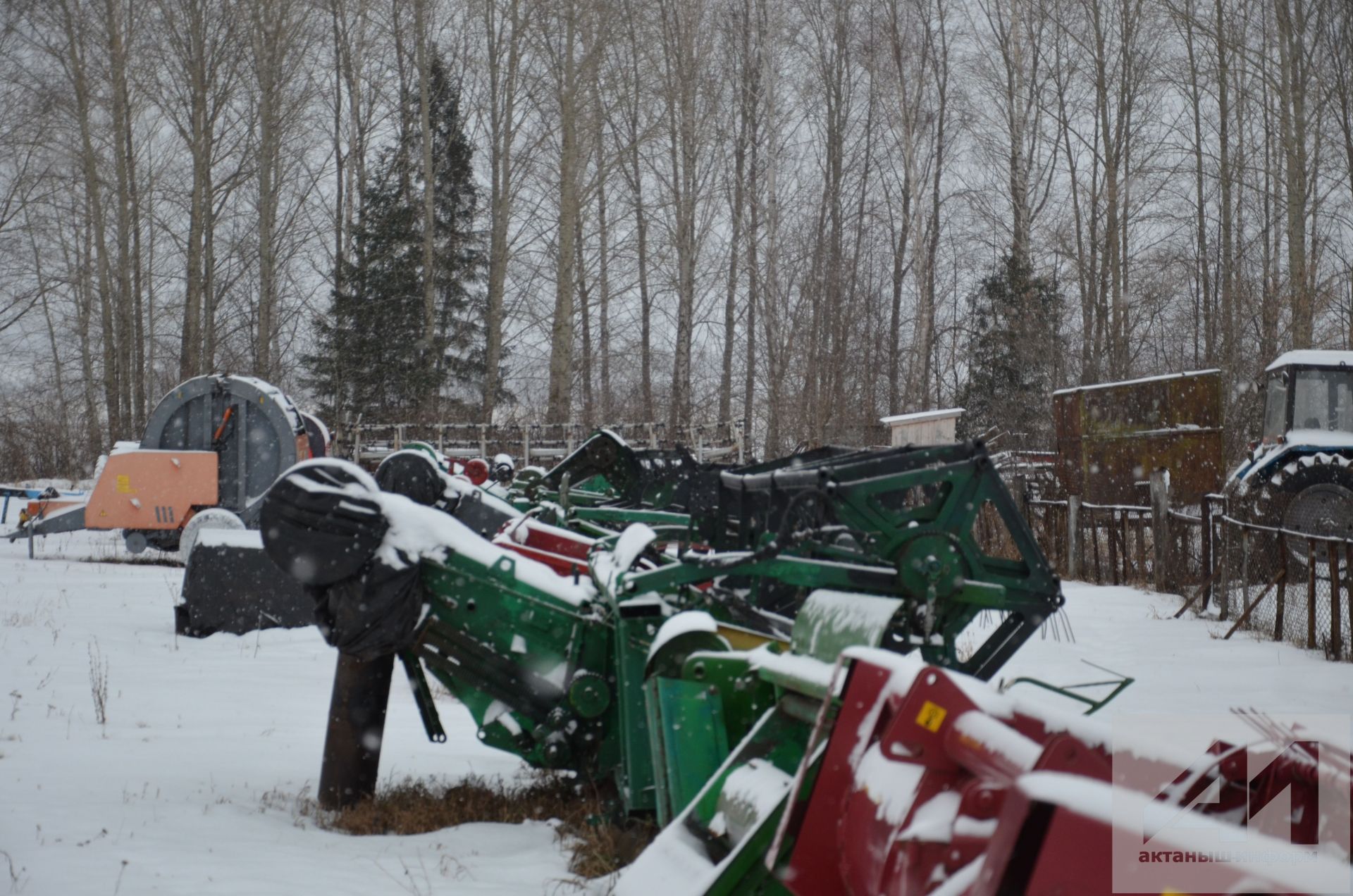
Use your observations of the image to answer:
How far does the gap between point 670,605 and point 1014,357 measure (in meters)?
28.0

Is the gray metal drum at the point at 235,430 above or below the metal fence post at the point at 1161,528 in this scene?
above

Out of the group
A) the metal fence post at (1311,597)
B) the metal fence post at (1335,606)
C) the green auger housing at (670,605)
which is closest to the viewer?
the green auger housing at (670,605)

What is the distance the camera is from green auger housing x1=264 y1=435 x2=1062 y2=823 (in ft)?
12.1

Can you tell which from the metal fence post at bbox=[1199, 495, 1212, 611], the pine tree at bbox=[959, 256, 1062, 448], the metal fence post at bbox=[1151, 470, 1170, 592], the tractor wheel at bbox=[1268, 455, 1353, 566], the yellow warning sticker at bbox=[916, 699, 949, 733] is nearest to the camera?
the yellow warning sticker at bbox=[916, 699, 949, 733]

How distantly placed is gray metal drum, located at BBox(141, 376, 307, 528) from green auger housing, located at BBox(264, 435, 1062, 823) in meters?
11.1

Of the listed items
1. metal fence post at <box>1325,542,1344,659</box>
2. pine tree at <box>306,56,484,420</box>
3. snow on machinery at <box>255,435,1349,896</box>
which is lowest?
metal fence post at <box>1325,542,1344,659</box>

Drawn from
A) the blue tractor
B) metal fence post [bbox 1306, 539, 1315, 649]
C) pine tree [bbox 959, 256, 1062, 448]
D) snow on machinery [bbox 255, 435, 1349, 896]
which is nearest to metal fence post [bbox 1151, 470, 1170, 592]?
the blue tractor

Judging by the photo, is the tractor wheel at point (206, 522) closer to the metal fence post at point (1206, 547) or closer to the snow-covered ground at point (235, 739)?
the snow-covered ground at point (235, 739)

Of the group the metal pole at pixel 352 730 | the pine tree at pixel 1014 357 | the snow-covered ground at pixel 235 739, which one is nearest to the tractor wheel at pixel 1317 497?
the snow-covered ground at pixel 235 739

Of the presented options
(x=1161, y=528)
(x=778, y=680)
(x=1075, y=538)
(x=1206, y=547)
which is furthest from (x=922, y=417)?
(x=778, y=680)

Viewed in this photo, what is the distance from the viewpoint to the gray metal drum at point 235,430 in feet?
50.3

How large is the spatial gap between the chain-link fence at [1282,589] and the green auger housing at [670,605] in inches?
203

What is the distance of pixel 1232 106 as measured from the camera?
3042 cm

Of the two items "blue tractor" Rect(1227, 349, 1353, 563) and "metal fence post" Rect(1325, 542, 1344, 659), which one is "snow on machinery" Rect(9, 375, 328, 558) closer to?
"metal fence post" Rect(1325, 542, 1344, 659)
